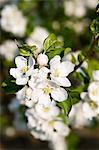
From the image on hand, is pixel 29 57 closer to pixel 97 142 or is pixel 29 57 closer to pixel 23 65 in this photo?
pixel 23 65

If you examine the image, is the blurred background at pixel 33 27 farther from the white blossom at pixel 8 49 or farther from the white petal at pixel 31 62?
the white petal at pixel 31 62

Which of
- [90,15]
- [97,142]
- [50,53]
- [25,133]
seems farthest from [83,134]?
[50,53]

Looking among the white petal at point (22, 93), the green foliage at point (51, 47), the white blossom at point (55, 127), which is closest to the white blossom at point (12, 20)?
the white blossom at point (55, 127)

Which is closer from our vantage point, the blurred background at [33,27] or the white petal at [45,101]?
the white petal at [45,101]

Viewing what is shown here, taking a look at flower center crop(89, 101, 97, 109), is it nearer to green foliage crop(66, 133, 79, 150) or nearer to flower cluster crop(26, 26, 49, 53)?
flower cluster crop(26, 26, 49, 53)

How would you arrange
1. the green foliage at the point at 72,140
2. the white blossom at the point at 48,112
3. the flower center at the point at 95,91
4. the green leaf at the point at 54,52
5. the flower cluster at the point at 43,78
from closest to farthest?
the flower cluster at the point at 43,78, the green leaf at the point at 54,52, the flower center at the point at 95,91, the white blossom at the point at 48,112, the green foliage at the point at 72,140

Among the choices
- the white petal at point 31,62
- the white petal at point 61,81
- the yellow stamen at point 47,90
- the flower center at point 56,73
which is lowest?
the yellow stamen at point 47,90

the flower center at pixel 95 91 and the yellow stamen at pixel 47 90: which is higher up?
the flower center at pixel 95 91

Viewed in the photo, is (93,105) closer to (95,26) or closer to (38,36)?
(95,26)

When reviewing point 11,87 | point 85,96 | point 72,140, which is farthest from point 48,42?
point 72,140
